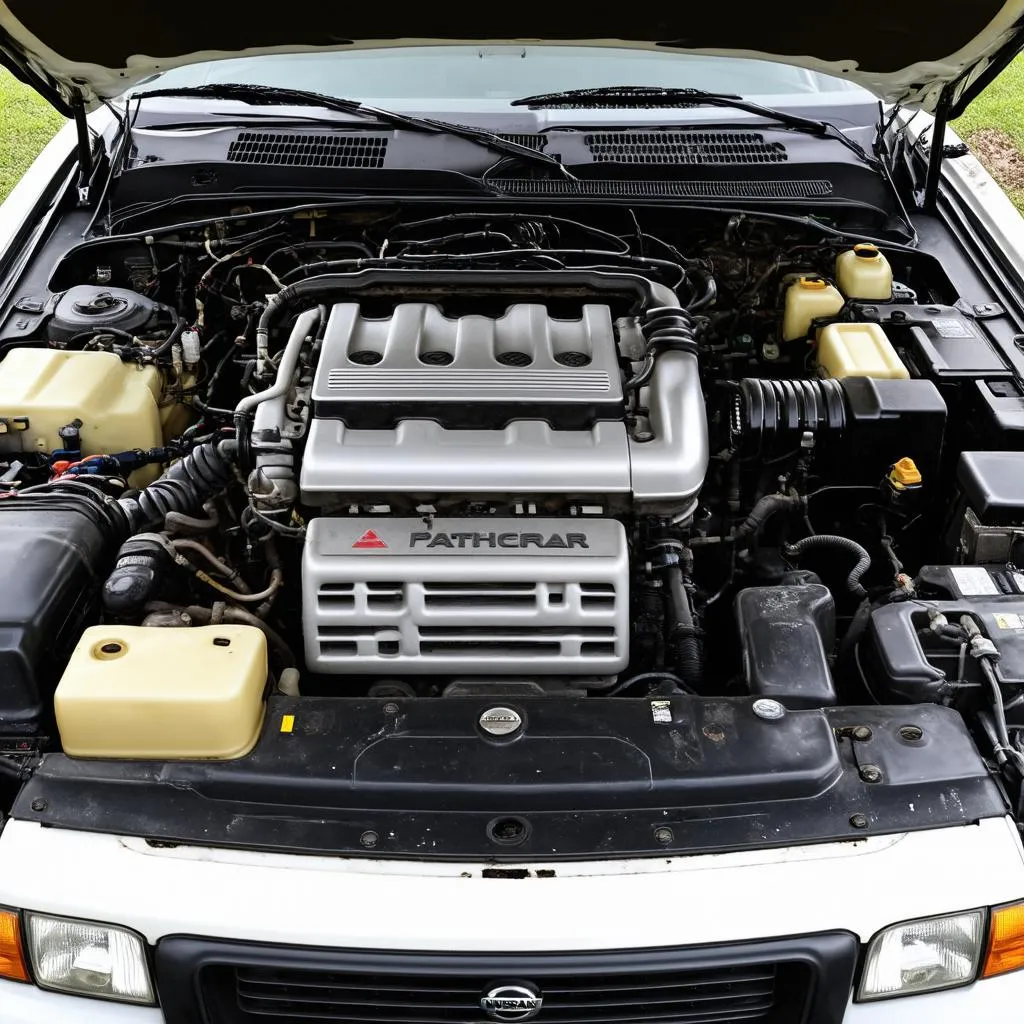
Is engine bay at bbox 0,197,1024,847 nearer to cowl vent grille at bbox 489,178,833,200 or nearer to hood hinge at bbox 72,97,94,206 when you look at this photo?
cowl vent grille at bbox 489,178,833,200

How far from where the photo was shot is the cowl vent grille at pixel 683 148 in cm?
305

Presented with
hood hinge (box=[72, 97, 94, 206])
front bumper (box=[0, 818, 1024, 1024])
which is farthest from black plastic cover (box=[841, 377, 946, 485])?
hood hinge (box=[72, 97, 94, 206])

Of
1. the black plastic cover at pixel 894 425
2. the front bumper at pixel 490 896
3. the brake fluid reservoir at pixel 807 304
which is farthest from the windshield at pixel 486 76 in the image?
the front bumper at pixel 490 896

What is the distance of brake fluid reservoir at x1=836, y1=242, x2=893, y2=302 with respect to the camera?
2764 mm

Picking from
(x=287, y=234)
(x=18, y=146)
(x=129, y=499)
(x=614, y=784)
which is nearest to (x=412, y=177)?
(x=287, y=234)

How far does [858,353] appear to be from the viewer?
7.94 feet

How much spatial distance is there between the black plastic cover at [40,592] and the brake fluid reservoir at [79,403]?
1.29 feet

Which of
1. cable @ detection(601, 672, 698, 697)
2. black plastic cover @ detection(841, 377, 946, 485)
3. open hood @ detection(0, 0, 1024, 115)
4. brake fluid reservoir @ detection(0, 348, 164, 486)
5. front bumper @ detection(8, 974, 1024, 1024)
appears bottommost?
front bumper @ detection(8, 974, 1024, 1024)

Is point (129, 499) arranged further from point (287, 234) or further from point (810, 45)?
point (810, 45)

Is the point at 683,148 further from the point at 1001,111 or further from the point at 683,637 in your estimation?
the point at 1001,111

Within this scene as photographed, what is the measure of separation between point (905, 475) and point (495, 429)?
0.83m

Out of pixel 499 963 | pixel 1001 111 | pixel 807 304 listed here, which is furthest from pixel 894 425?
pixel 1001 111

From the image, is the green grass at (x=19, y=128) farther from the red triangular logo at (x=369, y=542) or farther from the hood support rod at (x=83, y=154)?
the red triangular logo at (x=369, y=542)

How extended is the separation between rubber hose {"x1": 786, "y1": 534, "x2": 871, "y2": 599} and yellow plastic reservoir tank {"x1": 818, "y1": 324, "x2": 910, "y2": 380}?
0.39 m
